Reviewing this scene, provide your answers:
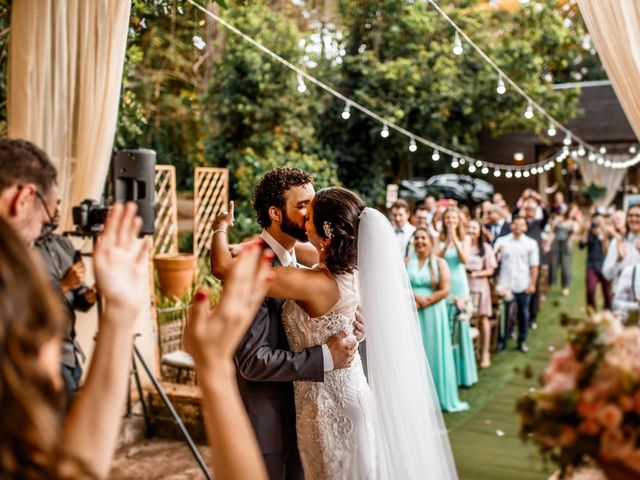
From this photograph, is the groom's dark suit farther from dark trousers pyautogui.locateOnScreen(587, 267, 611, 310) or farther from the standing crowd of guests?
dark trousers pyautogui.locateOnScreen(587, 267, 611, 310)

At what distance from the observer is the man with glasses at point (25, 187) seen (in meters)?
1.61

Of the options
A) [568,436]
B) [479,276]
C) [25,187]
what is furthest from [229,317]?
[479,276]

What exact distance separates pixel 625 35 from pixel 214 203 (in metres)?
6.70

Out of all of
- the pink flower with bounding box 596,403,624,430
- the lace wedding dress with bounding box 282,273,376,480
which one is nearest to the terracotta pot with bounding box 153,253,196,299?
the lace wedding dress with bounding box 282,273,376,480

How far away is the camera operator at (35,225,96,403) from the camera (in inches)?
107

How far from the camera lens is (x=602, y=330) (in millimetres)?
1127

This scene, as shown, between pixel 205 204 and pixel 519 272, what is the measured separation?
3600 millimetres

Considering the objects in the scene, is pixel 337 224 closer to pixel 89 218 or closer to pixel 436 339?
pixel 89 218

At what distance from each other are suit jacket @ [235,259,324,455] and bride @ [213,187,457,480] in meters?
0.05

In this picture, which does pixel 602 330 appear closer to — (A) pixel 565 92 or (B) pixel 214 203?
(B) pixel 214 203

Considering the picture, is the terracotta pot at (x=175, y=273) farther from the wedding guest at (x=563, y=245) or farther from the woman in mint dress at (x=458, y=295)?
the wedding guest at (x=563, y=245)

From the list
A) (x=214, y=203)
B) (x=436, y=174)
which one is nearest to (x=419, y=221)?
(x=214, y=203)

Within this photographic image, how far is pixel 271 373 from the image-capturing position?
223 centimetres

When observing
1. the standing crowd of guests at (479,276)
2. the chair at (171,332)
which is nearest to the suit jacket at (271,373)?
the standing crowd of guests at (479,276)
